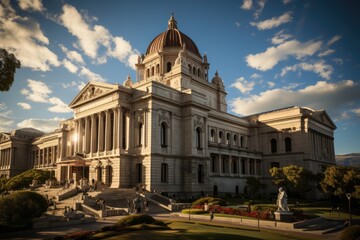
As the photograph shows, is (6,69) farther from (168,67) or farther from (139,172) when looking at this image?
(168,67)

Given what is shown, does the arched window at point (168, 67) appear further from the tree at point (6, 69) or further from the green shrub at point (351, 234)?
the green shrub at point (351, 234)

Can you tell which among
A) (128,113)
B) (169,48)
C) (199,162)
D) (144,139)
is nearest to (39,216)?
(144,139)

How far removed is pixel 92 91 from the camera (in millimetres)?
61312

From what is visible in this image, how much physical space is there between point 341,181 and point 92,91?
4495cm

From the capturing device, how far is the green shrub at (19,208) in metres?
26.0

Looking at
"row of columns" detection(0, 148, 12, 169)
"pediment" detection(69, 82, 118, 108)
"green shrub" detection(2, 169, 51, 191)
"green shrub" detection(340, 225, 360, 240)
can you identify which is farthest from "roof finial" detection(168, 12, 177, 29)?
"green shrub" detection(340, 225, 360, 240)

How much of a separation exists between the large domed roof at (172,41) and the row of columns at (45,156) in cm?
3869

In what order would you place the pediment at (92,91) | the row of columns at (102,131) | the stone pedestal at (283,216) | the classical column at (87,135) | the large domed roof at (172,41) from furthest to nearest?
the large domed roof at (172,41) → the classical column at (87,135) → the pediment at (92,91) → the row of columns at (102,131) → the stone pedestal at (283,216)

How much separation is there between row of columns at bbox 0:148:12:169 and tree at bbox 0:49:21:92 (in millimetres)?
85950

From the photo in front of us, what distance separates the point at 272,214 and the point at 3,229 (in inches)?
942

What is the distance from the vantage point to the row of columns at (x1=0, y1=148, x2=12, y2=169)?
98688mm

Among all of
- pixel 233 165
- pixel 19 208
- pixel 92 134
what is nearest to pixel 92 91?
pixel 92 134

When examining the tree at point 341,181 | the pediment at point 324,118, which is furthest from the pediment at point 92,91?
the pediment at point 324,118

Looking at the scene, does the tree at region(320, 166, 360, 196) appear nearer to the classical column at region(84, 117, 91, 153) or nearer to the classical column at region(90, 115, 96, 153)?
the classical column at region(90, 115, 96, 153)
